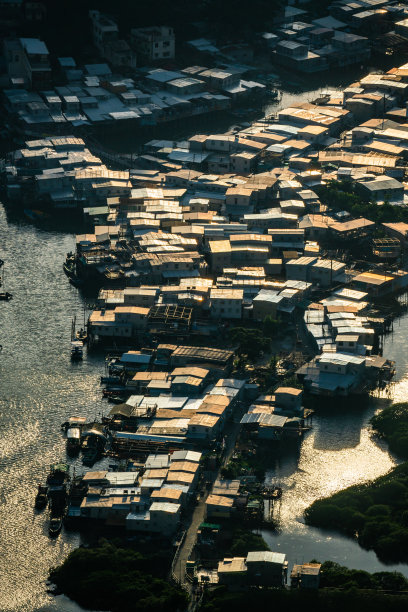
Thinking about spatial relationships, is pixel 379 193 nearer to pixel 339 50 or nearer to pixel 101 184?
pixel 101 184

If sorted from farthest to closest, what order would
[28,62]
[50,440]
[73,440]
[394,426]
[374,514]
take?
1. [28,62]
2. [50,440]
3. [394,426]
4. [73,440]
5. [374,514]

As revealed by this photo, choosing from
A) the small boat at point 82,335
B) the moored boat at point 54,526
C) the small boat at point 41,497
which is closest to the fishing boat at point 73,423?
the small boat at point 41,497

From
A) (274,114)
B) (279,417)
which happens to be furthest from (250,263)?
(274,114)

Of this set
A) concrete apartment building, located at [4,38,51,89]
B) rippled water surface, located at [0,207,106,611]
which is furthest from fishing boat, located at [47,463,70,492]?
concrete apartment building, located at [4,38,51,89]

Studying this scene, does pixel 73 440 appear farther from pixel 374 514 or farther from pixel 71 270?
pixel 71 270

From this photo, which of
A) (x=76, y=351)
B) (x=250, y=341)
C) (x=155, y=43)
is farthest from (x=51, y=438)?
(x=155, y=43)
